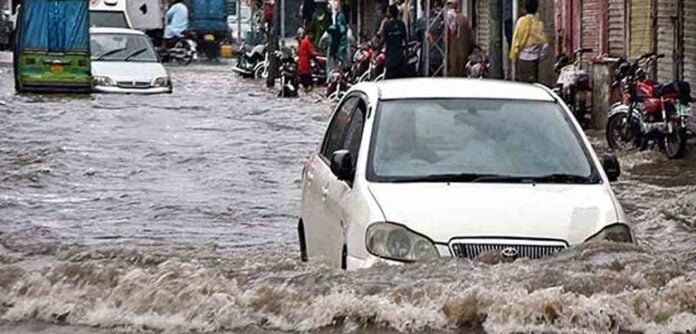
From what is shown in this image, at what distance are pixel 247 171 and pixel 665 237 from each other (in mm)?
6916

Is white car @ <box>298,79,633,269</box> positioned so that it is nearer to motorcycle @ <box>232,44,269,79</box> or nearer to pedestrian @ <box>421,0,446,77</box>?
pedestrian @ <box>421,0,446,77</box>

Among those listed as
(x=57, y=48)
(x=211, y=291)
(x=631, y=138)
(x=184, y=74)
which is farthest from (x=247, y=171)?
(x=184, y=74)

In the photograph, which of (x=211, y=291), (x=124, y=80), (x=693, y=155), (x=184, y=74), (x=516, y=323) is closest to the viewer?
(x=516, y=323)

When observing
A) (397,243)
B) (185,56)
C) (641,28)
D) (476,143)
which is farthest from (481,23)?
(397,243)

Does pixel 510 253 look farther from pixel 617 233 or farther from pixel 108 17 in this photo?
pixel 108 17

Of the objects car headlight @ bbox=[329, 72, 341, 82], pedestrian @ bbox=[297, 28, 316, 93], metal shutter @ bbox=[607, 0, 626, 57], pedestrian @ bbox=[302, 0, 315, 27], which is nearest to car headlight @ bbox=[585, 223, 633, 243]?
metal shutter @ bbox=[607, 0, 626, 57]

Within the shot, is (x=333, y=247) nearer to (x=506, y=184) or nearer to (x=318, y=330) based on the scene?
(x=506, y=184)

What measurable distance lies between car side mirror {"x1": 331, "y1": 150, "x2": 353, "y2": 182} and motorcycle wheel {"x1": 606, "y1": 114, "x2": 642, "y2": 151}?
34.5 feet

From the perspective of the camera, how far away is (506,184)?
8922 millimetres

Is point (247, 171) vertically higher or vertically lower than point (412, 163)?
lower

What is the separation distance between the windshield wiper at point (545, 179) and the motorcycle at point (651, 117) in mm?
9306

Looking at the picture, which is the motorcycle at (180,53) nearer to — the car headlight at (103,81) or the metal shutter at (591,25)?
the car headlight at (103,81)

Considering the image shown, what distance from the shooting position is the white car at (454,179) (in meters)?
8.39

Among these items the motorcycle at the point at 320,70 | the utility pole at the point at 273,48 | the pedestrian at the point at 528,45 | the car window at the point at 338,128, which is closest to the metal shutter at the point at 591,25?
the pedestrian at the point at 528,45
